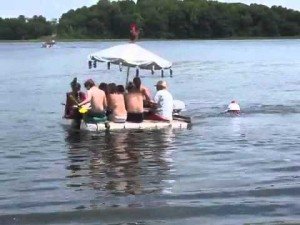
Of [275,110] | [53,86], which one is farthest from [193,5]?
[275,110]

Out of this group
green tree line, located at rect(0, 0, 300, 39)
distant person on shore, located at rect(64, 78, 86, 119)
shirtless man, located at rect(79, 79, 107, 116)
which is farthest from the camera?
green tree line, located at rect(0, 0, 300, 39)

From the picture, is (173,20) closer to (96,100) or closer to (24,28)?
(24,28)

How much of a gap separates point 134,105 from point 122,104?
0.35 metres

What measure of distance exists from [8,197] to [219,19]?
146 m

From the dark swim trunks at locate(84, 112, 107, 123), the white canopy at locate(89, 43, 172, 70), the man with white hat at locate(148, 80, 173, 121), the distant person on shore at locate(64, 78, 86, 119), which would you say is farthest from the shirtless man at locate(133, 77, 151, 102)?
the distant person on shore at locate(64, 78, 86, 119)

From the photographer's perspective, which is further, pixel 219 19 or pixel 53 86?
pixel 219 19

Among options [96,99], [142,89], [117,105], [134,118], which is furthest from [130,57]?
[96,99]

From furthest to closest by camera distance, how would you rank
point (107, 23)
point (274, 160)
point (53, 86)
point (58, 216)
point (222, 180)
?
point (107, 23) → point (53, 86) → point (274, 160) → point (222, 180) → point (58, 216)

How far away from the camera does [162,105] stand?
67.6ft

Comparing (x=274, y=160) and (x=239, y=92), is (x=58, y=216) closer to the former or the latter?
(x=274, y=160)

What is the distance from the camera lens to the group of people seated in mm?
20016

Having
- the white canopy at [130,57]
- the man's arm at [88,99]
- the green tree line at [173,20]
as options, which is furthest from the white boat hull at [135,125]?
the green tree line at [173,20]

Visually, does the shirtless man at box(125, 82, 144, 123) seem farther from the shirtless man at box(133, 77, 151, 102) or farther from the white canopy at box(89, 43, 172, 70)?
the white canopy at box(89, 43, 172, 70)

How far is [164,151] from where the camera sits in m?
17.4
